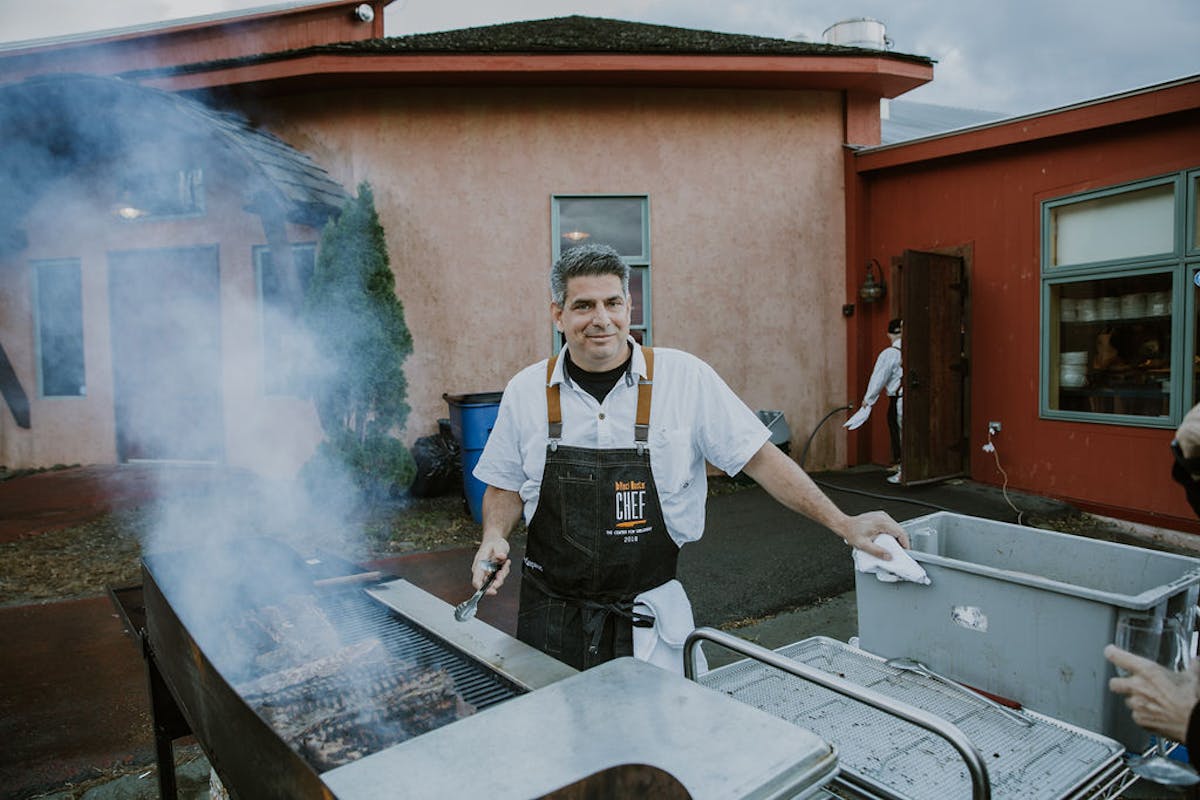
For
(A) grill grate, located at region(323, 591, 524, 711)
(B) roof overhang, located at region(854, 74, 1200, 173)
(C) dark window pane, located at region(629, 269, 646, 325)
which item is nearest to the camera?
(A) grill grate, located at region(323, 591, 524, 711)

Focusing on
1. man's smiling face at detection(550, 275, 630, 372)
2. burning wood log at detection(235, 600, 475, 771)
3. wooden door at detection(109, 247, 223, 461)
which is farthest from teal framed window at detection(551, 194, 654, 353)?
burning wood log at detection(235, 600, 475, 771)

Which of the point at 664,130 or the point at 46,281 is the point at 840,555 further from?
the point at 46,281

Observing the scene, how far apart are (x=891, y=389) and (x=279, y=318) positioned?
7.26 meters

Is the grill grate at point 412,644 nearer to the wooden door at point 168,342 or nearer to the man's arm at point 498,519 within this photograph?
the man's arm at point 498,519

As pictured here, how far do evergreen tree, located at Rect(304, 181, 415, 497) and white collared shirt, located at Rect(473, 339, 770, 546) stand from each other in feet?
14.9

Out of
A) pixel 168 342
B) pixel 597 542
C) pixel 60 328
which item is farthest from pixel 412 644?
pixel 60 328

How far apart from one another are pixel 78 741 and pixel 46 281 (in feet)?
26.9

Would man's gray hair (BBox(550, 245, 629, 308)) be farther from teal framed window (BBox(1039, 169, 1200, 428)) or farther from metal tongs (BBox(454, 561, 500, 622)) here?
teal framed window (BBox(1039, 169, 1200, 428))

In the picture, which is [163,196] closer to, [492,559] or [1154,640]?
[492,559]

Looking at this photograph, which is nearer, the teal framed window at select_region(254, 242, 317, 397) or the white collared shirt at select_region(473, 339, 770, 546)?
the white collared shirt at select_region(473, 339, 770, 546)

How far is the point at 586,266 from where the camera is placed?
2322 millimetres

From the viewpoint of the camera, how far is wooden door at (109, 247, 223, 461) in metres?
8.85

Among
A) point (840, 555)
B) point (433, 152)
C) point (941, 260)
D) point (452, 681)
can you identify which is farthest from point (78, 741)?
point (941, 260)

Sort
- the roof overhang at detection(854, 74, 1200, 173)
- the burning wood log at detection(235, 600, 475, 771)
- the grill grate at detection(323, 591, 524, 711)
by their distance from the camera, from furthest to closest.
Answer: the roof overhang at detection(854, 74, 1200, 173) → the grill grate at detection(323, 591, 524, 711) → the burning wood log at detection(235, 600, 475, 771)
